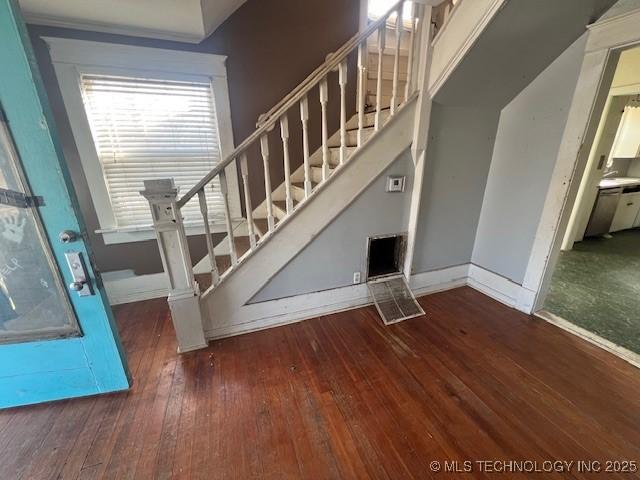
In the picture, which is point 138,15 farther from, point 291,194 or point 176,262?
point 176,262

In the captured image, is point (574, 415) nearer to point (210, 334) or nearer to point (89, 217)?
point (210, 334)

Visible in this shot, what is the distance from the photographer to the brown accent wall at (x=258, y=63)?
7.31 feet

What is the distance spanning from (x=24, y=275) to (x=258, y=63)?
7.62 feet

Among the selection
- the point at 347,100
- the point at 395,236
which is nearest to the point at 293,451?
the point at 395,236

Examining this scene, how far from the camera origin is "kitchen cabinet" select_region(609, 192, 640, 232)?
4027mm

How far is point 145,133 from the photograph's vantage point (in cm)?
225

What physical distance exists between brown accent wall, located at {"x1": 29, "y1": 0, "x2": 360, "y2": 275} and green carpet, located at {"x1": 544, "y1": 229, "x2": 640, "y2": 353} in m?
2.98

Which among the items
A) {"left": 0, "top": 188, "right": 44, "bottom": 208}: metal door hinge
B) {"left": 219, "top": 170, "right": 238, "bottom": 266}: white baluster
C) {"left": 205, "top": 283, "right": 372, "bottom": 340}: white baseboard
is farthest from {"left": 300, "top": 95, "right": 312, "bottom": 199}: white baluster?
{"left": 0, "top": 188, "right": 44, "bottom": 208}: metal door hinge

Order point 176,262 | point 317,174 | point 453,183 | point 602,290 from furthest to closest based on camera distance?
point 602,290 → point 453,183 → point 317,174 → point 176,262

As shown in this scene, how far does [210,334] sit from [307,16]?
2.99m

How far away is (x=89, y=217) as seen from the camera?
91.2 inches

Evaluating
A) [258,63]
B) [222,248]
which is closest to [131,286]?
[222,248]

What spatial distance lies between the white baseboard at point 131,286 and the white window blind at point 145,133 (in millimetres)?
534

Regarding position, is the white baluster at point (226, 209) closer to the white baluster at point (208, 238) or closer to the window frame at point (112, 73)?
the white baluster at point (208, 238)
